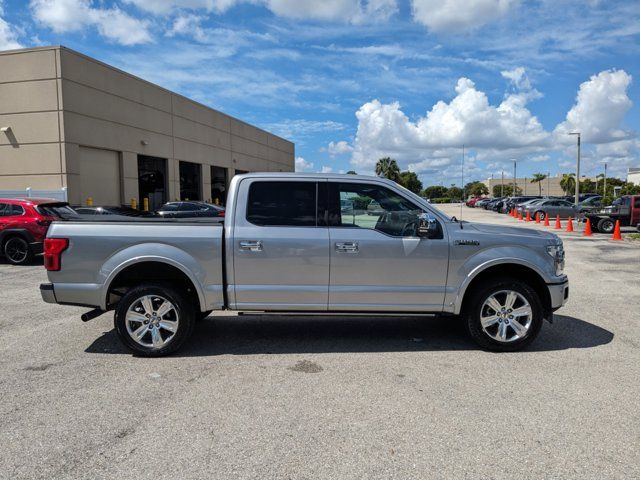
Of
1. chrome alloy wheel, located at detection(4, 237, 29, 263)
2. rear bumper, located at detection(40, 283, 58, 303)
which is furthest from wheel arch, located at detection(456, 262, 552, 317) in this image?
chrome alloy wheel, located at detection(4, 237, 29, 263)

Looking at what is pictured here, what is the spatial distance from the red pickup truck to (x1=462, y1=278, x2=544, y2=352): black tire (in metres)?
18.7

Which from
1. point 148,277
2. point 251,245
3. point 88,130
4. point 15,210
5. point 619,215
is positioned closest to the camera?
point 251,245

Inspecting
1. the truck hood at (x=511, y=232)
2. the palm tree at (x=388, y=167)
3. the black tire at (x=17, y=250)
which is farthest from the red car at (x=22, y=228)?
the palm tree at (x=388, y=167)

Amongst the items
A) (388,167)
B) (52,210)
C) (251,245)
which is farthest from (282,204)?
(388,167)

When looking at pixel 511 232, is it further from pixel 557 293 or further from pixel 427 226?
pixel 427 226

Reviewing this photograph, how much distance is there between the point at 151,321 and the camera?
5.39 m

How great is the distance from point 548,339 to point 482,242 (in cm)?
168

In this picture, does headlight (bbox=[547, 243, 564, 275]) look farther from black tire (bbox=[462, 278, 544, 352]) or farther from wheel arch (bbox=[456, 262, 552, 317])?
black tire (bbox=[462, 278, 544, 352])

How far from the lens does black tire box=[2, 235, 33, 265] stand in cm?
1295

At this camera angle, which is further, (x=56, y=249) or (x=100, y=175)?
(x=100, y=175)

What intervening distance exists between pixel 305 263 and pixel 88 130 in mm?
22739

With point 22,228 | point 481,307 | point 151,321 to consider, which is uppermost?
point 22,228

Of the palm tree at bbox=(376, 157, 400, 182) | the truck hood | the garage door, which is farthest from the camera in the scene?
the palm tree at bbox=(376, 157, 400, 182)

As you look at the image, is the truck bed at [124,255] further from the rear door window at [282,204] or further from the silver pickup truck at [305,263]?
the rear door window at [282,204]
